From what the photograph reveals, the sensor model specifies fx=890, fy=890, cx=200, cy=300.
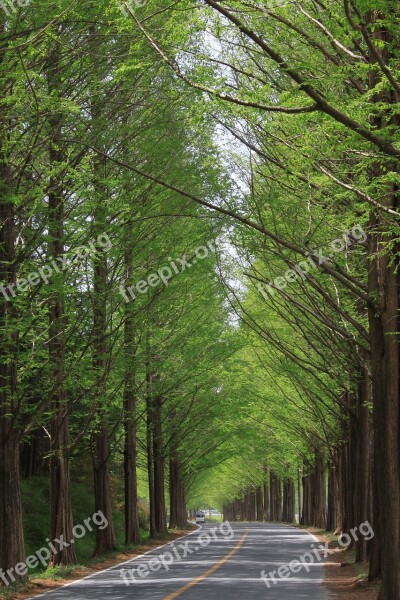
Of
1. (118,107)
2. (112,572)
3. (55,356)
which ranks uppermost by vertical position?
(118,107)

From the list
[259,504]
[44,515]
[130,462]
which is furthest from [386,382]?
[259,504]

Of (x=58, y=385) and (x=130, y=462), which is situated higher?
(x=58, y=385)

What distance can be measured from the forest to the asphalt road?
4.71ft

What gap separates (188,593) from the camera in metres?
14.2

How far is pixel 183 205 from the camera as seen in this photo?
2008 centimetres

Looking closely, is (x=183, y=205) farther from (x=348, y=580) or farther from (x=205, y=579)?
(x=348, y=580)

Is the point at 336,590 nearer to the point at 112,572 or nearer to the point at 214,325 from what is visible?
the point at 112,572

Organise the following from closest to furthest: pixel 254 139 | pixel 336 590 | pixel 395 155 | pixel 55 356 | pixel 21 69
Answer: pixel 395 155 < pixel 21 69 < pixel 336 590 < pixel 254 139 < pixel 55 356

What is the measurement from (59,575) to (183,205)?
8344 millimetres

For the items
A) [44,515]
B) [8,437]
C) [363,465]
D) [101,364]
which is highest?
[101,364]

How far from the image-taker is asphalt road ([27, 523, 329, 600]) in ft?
46.4

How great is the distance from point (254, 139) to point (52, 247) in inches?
175

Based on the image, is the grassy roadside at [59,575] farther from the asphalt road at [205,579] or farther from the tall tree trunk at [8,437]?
the tall tree trunk at [8,437]

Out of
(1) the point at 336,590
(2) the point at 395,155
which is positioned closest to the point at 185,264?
(1) the point at 336,590
